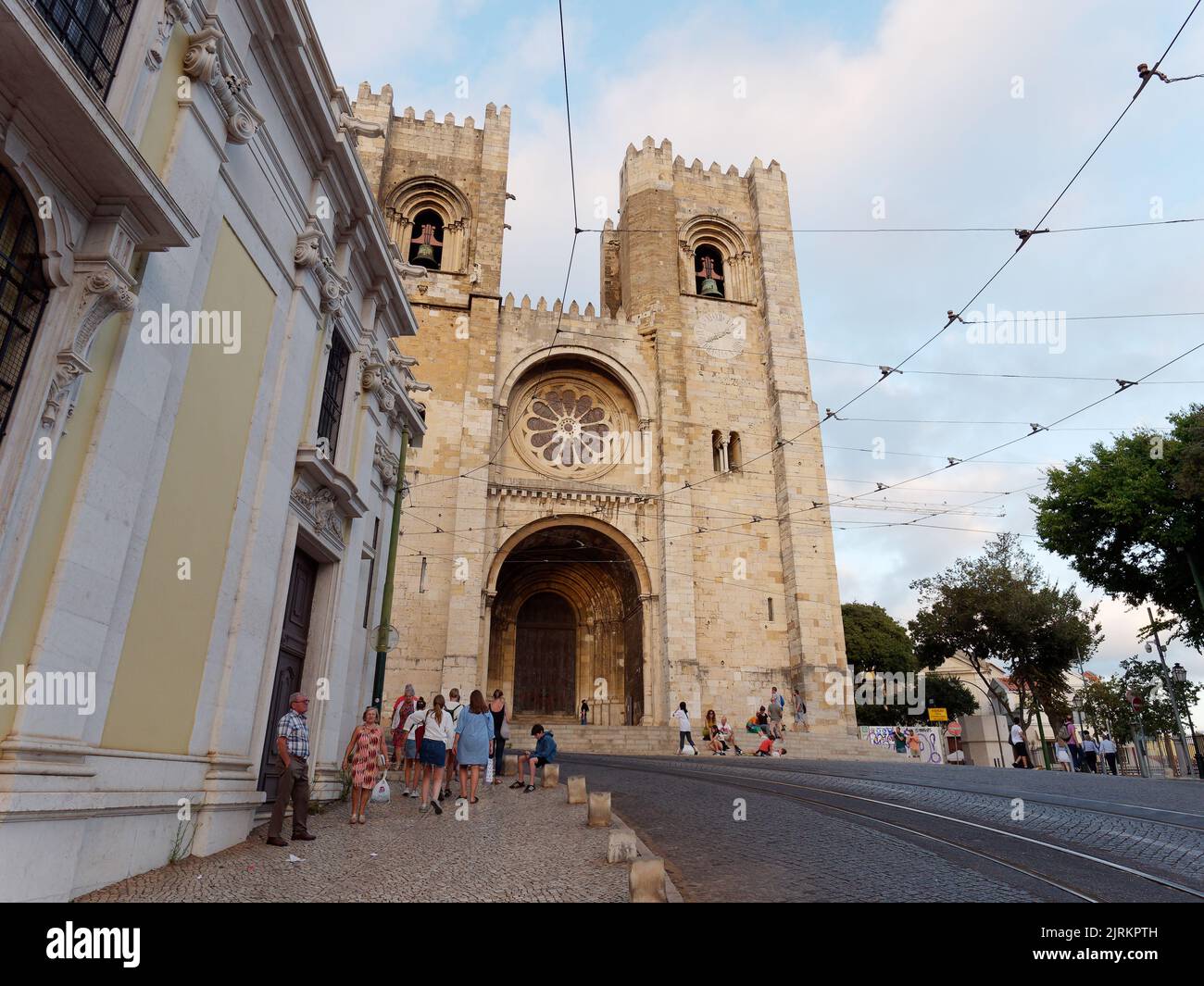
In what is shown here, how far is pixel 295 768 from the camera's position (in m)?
6.41

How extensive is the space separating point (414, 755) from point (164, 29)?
8.12 m

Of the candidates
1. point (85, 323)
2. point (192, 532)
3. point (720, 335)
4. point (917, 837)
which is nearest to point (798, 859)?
point (917, 837)

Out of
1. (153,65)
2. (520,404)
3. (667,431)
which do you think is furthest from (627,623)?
(153,65)

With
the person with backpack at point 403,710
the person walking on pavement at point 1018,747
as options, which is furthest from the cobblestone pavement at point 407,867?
the person walking on pavement at point 1018,747

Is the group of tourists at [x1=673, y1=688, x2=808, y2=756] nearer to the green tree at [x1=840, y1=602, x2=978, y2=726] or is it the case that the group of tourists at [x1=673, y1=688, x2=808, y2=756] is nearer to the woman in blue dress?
the woman in blue dress

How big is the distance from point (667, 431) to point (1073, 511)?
12.6 meters

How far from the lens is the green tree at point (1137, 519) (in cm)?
1962

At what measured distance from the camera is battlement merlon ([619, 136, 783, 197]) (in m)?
29.4

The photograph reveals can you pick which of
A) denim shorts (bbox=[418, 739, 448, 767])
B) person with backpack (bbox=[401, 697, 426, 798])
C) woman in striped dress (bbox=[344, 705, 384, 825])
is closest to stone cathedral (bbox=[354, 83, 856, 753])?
person with backpack (bbox=[401, 697, 426, 798])

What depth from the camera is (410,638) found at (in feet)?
70.4

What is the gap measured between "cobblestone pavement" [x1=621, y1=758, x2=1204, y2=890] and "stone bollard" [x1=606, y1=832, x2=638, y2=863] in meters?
3.62

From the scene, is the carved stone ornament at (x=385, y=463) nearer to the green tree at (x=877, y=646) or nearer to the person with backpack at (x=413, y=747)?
the person with backpack at (x=413, y=747)

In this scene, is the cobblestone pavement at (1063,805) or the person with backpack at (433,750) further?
the person with backpack at (433,750)

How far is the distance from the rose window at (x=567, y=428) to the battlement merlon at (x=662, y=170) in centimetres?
895
